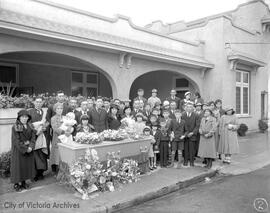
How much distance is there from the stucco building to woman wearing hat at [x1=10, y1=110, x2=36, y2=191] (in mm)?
2996

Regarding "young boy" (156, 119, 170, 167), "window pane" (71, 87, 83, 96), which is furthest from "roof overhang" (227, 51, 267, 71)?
"young boy" (156, 119, 170, 167)

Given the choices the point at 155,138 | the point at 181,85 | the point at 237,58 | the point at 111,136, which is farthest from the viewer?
the point at 181,85

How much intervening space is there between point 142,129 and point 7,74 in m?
6.91

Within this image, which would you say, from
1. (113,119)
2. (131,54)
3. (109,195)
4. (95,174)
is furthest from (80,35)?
(109,195)

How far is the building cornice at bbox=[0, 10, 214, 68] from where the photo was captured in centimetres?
742

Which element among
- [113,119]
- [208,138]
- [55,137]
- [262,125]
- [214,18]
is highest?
[214,18]

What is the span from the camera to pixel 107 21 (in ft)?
34.7

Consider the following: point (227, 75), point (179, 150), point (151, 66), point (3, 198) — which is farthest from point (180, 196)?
point (227, 75)

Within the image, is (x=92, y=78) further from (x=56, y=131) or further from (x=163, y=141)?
(x=56, y=131)

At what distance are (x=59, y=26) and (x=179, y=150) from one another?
5101 millimetres

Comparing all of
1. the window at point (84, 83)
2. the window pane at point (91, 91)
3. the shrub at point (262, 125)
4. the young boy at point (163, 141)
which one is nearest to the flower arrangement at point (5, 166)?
the young boy at point (163, 141)

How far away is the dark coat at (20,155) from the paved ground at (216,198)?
2049 mm

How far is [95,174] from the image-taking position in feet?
17.2

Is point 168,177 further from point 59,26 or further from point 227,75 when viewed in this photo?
point 227,75
